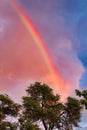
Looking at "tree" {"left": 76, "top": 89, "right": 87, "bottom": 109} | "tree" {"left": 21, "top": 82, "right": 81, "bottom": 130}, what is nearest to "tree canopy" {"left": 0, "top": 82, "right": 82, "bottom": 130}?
"tree" {"left": 21, "top": 82, "right": 81, "bottom": 130}

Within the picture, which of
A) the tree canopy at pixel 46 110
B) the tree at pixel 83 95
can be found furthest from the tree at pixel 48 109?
the tree at pixel 83 95

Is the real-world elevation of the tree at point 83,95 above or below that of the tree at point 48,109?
below

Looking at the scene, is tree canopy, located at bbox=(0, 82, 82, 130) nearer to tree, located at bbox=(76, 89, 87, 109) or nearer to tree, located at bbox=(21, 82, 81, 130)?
tree, located at bbox=(21, 82, 81, 130)

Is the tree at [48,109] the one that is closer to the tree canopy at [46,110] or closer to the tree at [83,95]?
the tree canopy at [46,110]

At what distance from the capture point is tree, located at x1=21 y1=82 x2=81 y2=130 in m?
70.3

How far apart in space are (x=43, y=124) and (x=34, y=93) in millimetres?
6368

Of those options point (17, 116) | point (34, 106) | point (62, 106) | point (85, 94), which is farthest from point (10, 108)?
point (85, 94)

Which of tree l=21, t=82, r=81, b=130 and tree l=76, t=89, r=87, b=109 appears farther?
tree l=21, t=82, r=81, b=130

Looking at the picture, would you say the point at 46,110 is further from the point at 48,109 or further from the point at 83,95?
the point at 83,95

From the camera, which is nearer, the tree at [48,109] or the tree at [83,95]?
the tree at [83,95]

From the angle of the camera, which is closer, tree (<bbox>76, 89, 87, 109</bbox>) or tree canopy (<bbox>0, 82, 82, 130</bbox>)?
tree (<bbox>76, 89, 87, 109</bbox>)

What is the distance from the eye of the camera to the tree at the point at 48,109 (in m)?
70.3

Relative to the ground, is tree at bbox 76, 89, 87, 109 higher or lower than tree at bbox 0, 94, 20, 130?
lower

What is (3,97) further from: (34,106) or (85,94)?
(85,94)
